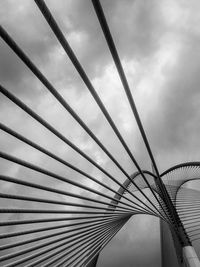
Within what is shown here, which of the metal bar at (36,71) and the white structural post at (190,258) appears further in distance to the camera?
the white structural post at (190,258)

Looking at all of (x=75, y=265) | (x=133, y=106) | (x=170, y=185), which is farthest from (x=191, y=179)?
(x=133, y=106)

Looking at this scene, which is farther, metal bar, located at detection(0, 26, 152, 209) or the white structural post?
the white structural post

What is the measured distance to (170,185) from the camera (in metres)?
22.4

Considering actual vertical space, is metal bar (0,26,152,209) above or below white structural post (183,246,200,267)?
above

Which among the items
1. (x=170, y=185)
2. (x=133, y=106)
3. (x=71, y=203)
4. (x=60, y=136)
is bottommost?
(x=71, y=203)

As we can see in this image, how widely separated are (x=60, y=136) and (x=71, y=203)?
3.04 metres

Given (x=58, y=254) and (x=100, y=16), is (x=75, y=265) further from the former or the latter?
(x=100, y=16)

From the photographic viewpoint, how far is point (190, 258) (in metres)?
16.6

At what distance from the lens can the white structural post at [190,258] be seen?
51.8 ft

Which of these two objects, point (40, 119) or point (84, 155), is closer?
point (40, 119)

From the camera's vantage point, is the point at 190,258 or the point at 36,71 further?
the point at 190,258

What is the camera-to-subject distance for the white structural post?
15.8 m

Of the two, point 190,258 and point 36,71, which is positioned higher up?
point 36,71

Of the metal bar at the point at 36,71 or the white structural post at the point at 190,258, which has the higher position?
the metal bar at the point at 36,71
